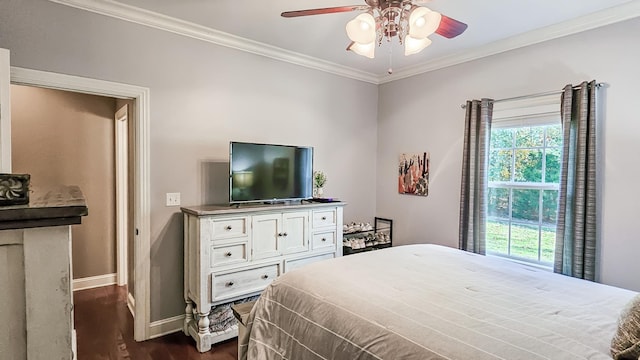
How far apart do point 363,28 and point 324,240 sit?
6.80 ft

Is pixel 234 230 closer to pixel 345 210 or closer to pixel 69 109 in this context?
pixel 345 210

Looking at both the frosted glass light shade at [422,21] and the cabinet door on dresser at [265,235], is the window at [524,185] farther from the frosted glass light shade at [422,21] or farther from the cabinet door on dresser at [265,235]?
the cabinet door on dresser at [265,235]

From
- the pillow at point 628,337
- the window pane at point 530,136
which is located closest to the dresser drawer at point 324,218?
the window pane at point 530,136

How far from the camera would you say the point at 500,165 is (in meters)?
3.34

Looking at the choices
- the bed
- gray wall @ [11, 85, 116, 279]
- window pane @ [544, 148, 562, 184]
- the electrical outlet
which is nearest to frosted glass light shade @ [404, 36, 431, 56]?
the bed

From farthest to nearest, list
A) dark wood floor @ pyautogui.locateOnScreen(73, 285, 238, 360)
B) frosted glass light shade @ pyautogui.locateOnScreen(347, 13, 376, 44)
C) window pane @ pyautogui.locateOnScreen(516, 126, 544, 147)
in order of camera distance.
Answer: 1. window pane @ pyautogui.locateOnScreen(516, 126, 544, 147)
2. dark wood floor @ pyautogui.locateOnScreen(73, 285, 238, 360)
3. frosted glass light shade @ pyautogui.locateOnScreen(347, 13, 376, 44)

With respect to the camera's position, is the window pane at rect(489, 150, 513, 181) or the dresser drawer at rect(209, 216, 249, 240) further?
the window pane at rect(489, 150, 513, 181)

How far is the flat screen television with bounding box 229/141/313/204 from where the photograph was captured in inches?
115

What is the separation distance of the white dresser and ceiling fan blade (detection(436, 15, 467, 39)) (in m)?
1.81

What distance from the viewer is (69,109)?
3.80 m

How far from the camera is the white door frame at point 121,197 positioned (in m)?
3.94

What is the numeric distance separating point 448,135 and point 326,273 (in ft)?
7.85

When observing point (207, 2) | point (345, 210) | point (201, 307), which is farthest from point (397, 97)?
point (201, 307)

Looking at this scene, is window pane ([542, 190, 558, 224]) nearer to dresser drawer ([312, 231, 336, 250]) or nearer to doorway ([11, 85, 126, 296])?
→ dresser drawer ([312, 231, 336, 250])
